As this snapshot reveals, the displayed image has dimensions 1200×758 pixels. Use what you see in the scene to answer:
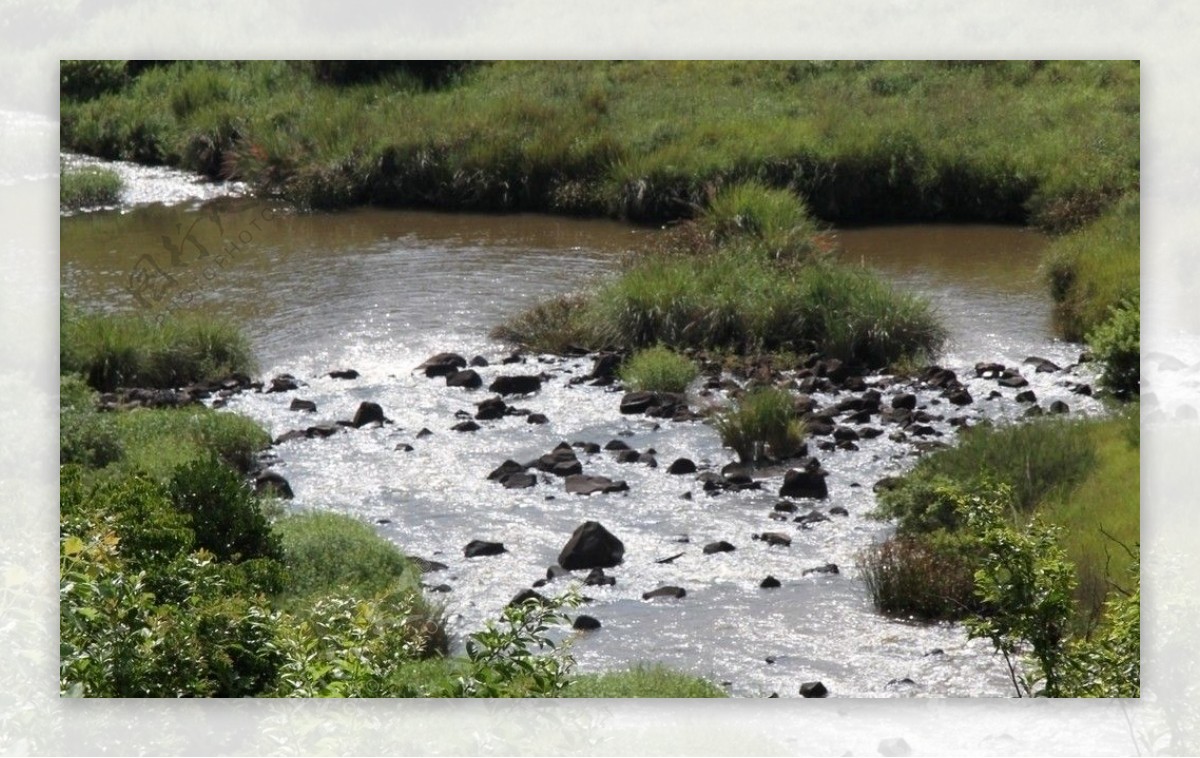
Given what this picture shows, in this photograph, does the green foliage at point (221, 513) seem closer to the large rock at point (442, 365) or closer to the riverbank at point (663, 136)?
the riverbank at point (663, 136)

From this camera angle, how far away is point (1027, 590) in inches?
255

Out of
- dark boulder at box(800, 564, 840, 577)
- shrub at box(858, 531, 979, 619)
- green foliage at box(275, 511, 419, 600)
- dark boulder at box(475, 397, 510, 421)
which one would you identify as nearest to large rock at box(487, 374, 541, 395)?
dark boulder at box(475, 397, 510, 421)

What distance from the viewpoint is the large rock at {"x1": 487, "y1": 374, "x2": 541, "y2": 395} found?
1000cm

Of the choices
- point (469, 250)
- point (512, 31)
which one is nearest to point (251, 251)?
point (469, 250)

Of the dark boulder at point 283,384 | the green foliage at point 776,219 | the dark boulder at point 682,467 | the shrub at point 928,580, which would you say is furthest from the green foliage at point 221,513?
the green foliage at point 776,219

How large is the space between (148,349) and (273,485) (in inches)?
63.9

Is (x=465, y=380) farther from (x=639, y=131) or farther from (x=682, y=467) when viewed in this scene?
(x=639, y=131)

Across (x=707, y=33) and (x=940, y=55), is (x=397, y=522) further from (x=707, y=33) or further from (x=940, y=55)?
(x=940, y=55)

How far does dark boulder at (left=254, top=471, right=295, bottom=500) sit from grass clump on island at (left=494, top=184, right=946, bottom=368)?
9.39ft

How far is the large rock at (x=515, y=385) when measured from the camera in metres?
10.0

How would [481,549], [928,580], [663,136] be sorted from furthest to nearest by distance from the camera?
[663,136], [481,549], [928,580]

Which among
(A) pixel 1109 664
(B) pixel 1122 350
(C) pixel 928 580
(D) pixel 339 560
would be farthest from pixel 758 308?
(A) pixel 1109 664

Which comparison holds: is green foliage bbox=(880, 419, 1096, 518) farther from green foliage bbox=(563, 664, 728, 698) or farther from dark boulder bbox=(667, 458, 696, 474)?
green foliage bbox=(563, 664, 728, 698)

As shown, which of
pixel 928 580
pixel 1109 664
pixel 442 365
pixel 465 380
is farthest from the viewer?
pixel 442 365
